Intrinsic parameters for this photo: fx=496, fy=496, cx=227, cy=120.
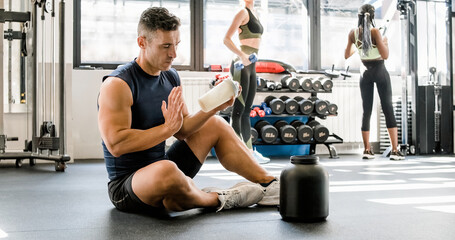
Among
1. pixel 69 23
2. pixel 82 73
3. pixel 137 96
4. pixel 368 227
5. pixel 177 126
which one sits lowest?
pixel 368 227

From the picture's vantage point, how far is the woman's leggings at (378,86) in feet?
16.0

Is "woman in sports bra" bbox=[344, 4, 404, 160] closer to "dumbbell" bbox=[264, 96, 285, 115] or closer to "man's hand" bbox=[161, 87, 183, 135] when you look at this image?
"dumbbell" bbox=[264, 96, 285, 115]

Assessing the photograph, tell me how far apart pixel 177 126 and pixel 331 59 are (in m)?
4.77

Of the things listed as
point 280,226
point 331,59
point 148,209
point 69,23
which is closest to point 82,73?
point 69,23

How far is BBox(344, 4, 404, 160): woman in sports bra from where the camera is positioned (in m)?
4.79

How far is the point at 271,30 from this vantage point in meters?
5.93

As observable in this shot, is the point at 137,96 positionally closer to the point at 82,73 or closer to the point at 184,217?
the point at 184,217

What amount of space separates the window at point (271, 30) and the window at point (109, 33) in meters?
0.31

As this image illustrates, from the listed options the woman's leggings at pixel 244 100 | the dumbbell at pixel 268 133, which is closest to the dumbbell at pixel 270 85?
the dumbbell at pixel 268 133

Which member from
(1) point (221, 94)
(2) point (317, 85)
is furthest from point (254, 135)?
(1) point (221, 94)

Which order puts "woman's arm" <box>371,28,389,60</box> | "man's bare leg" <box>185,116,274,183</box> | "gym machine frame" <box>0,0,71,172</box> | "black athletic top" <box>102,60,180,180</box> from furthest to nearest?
"woman's arm" <box>371,28,389,60</box>, "gym machine frame" <box>0,0,71,172</box>, "man's bare leg" <box>185,116,274,183</box>, "black athletic top" <box>102,60,180,180</box>

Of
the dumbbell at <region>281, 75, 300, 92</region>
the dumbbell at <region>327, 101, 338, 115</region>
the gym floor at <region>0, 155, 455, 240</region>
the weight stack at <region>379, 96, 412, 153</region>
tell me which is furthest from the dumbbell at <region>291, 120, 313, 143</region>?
the gym floor at <region>0, 155, 455, 240</region>

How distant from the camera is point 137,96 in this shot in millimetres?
1820

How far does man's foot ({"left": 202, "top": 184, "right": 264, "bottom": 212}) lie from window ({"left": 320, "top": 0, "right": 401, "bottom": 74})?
4.33 m
